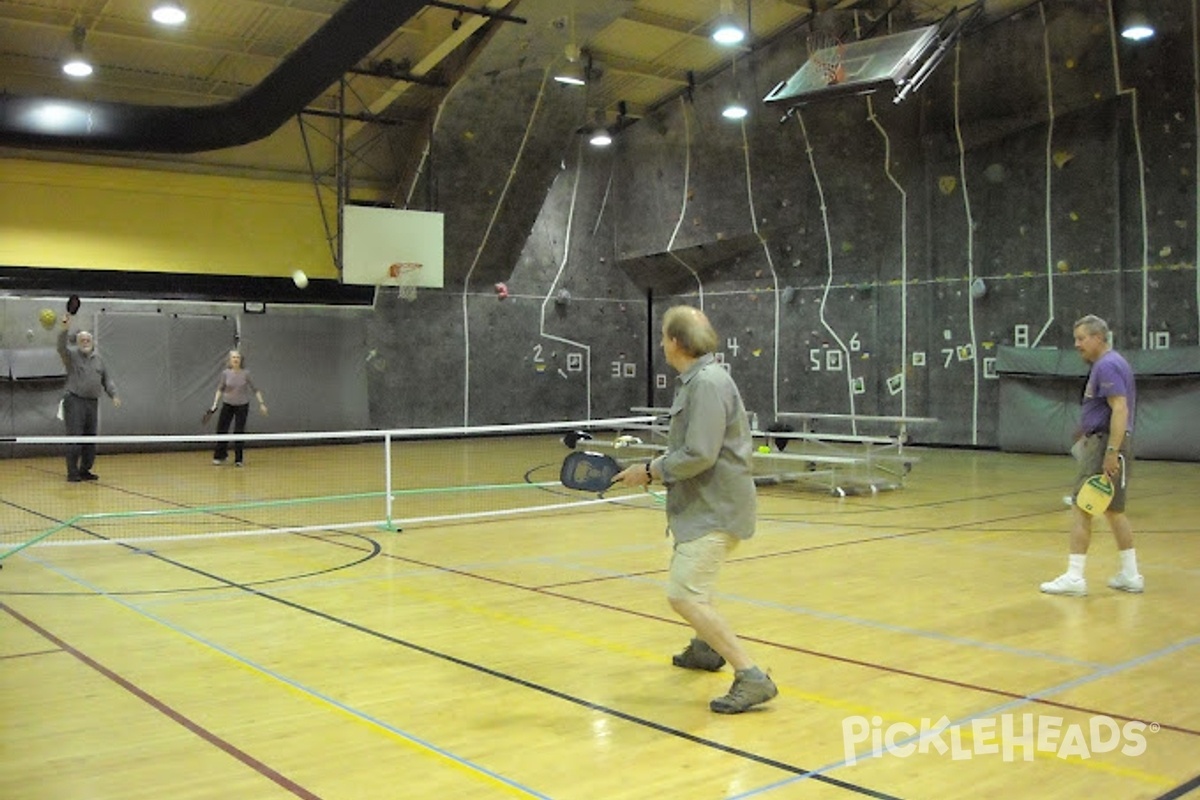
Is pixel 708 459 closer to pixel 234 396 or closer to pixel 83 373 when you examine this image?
pixel 83 373

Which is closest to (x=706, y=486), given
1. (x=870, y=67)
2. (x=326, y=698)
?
(x=326, y=698)

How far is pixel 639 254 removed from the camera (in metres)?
23.3

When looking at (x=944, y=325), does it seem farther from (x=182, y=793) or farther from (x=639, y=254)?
(x=182, y=793)

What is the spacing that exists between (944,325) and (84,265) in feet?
48.7

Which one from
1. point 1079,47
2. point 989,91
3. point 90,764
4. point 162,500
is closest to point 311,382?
point 162,500

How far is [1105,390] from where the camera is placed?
21.6 feet

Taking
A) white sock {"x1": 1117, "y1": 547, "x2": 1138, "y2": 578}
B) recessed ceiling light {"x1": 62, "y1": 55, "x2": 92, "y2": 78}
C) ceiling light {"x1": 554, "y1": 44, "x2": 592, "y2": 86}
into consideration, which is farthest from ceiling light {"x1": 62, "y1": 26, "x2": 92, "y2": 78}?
white sock {"x1": 1117, "y1": 547, "x2": 1138, "y2": 578}

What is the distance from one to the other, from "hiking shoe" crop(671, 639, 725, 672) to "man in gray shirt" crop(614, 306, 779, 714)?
1.94 feet

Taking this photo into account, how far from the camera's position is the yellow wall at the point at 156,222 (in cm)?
1803

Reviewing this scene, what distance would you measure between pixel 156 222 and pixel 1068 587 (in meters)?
17.0

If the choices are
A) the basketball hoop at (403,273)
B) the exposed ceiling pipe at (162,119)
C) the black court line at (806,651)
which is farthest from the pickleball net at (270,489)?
the exposed ceiling pipe at (162,119)

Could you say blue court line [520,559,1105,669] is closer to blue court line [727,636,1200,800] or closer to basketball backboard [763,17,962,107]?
blue court line [727,636,1200,800]

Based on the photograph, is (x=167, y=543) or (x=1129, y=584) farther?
(x=167, y=543)

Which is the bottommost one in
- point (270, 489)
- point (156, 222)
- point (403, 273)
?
point (270, 489)
